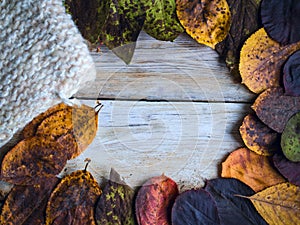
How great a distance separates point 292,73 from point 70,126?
325mm

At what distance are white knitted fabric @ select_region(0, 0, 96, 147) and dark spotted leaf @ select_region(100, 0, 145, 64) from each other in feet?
0.16

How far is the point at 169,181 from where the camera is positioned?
762 millimetres

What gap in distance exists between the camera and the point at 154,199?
76 centimetres

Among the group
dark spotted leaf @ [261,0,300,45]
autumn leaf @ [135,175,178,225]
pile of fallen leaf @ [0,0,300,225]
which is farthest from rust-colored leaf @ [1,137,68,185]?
dark spotted leaf @ [261,0,300,45]

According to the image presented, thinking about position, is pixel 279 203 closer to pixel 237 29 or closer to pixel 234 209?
pixel 234 209

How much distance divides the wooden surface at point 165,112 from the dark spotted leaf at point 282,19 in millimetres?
84

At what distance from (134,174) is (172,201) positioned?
0.23ft

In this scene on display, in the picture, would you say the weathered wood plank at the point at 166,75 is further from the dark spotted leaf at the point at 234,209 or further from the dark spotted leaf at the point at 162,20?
the dark spotted leaf at the point at 234,209

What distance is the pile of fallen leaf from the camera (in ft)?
2.33

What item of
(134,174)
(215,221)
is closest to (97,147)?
(134,174)

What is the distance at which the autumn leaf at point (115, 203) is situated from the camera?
76cm

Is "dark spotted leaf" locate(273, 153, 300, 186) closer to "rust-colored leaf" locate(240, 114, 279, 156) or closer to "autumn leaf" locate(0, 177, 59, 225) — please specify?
"rust-colored leaf" locate(240, 114, 279, 156)

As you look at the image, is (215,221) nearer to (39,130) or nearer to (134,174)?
(134,174)

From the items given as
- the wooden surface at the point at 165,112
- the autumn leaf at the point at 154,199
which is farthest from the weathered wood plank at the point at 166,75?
the autumn leaf at the point at 154,199
